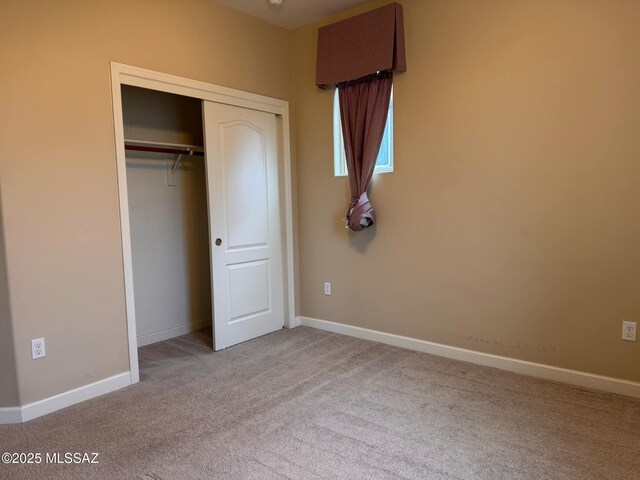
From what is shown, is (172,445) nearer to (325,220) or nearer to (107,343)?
(107,343)

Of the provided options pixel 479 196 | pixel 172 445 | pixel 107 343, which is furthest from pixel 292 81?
pixel 172 445

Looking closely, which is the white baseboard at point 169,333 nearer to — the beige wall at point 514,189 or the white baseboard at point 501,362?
the white baseboard at point 501,362

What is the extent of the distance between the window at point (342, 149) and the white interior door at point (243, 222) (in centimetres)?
58

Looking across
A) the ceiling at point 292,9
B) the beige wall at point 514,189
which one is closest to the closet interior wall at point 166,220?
the ceiling at point 292,9

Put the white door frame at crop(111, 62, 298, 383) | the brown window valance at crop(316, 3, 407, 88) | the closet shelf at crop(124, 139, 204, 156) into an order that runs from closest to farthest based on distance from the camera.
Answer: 1. the white door frame at crop(111, 62, 298, 383)
2. the brown window valance at crop(316, 3, 407, 88)
3. the closet shelf at crop(124, 139, 204, 156)

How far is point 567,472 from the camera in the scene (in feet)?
6.22

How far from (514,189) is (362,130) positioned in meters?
1.26

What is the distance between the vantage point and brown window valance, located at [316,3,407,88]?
3.26 m

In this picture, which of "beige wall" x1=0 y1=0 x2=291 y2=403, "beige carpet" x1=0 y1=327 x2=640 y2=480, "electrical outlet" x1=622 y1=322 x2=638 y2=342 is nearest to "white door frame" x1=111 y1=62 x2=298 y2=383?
"beige wall" x1=0 y1=0 x2=291 y2=403

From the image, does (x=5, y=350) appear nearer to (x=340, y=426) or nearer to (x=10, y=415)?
(x=10, y=415)

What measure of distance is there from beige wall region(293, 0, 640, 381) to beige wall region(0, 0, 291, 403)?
1.78 metres

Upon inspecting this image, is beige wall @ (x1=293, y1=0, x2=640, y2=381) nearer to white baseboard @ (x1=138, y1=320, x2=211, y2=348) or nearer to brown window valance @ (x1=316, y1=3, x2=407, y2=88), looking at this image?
brown window valance @ (x1=316, y1=3, x2=407, y2=88)

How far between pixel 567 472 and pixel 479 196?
1.76 meters

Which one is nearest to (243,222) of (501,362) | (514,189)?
(514,189)
